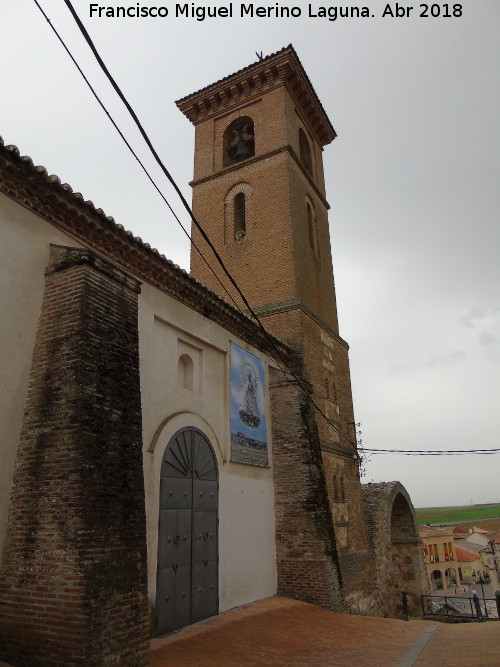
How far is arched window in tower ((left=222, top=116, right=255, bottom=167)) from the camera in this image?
55.2 feet

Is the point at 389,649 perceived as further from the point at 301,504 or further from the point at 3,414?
the point at 3,414

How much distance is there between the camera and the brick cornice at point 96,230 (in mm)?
5910

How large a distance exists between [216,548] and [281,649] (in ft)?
7.16

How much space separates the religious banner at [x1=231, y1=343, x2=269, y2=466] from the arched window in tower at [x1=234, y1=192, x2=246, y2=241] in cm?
566

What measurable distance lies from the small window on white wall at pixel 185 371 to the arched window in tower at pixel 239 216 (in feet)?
24.0

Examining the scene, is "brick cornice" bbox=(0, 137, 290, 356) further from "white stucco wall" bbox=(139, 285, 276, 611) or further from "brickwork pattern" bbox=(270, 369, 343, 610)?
"brickwork pattern" bbox=(270, 369, 343, 610)

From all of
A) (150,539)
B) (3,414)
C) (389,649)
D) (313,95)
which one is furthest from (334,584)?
(313,95)

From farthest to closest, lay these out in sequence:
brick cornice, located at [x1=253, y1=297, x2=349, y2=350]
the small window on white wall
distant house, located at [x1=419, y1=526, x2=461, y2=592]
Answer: distant house, located at [x1=419, y1=526, x2=461, y2=592]
brick cornice, located at [x1=253, y1=297, x2=349, y2=350]
the small window on white wall

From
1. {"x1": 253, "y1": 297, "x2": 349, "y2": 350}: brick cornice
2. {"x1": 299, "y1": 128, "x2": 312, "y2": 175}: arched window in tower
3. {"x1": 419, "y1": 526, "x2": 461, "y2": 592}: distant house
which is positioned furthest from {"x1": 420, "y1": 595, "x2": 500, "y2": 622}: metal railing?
{"x1": 419, "y1": 526, "x2": 461, "y2": 592}: distant house

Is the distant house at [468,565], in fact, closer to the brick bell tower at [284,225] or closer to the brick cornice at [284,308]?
the brick bell tower at [284,225]

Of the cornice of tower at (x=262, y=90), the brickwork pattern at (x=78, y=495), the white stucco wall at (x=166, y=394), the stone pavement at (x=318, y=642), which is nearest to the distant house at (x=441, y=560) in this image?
the cornice of tower at (x=262, y=90)

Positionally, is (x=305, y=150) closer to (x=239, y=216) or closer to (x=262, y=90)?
(x=262, y=90)

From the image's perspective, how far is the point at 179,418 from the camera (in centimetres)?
805

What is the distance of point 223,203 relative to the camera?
16109 millimetres
